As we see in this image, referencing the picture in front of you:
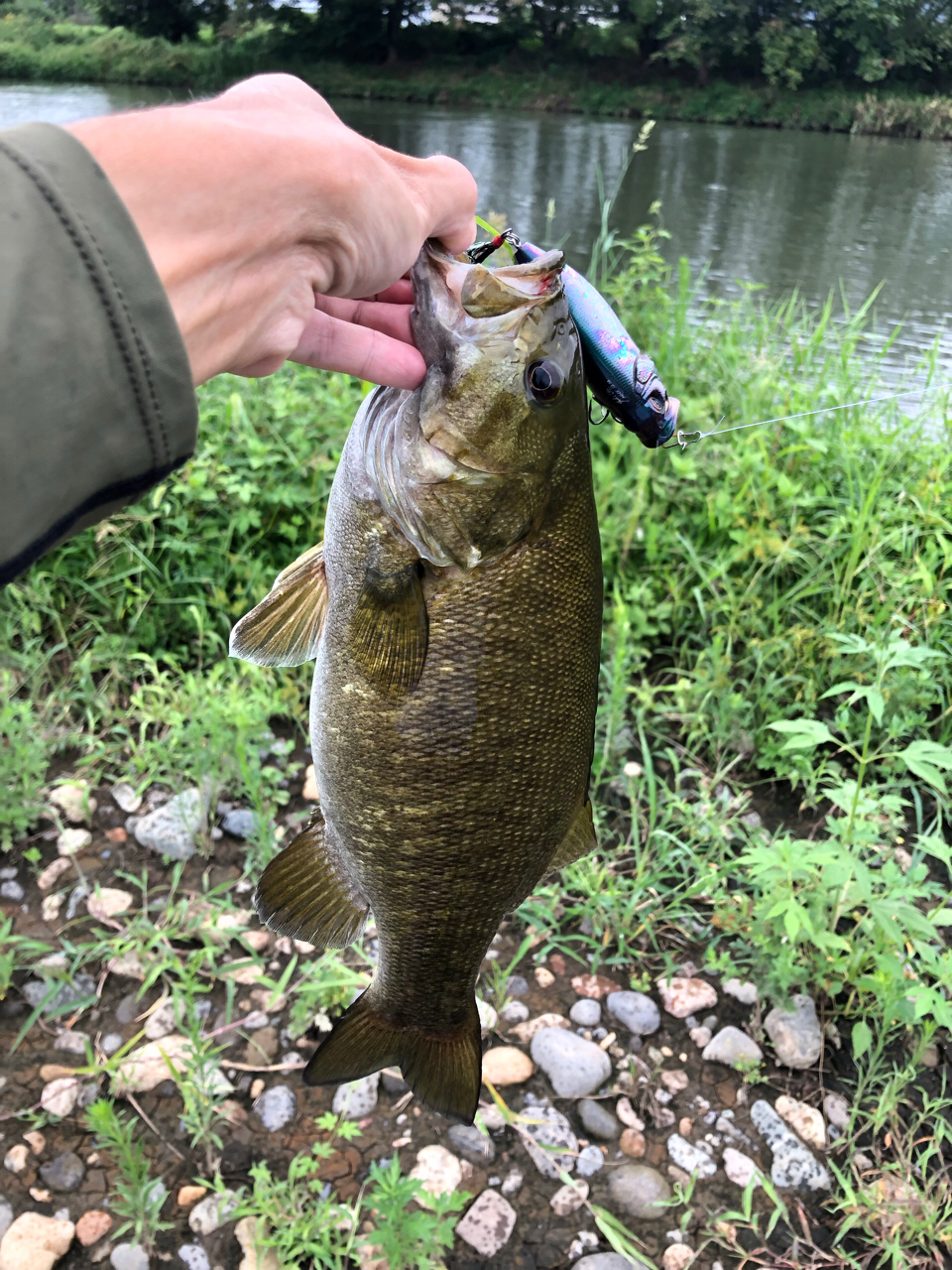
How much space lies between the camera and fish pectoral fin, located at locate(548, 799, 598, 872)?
1684mm

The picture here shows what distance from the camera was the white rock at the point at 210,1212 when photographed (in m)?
2.02

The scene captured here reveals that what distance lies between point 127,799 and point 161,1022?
901 mm

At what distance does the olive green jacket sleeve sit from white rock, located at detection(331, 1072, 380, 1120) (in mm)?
1872

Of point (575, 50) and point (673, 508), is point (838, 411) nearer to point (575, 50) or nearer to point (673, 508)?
point (673, 508)

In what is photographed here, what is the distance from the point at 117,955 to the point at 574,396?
2.14m

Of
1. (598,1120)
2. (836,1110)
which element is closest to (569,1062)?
(598,1120)

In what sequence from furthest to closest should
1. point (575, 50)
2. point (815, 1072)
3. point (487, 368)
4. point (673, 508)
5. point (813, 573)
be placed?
point (575, 50)
point (673, 508)
point (813, 573)
point (815, 1072)
point (487, 368)

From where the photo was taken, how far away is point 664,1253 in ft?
6.75

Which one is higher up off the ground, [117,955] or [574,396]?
[574,396]

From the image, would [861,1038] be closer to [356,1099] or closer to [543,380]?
[356,1099]

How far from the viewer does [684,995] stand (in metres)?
2.60

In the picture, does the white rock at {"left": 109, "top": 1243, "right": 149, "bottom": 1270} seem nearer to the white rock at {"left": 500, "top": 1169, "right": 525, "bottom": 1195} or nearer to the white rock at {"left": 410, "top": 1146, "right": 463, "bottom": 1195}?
the white rock at {"left": 410, "top": 1146, "right": 463, "bottom": 1195}

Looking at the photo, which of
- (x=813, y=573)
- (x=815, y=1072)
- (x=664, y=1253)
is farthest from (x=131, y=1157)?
(x=813, y=573)

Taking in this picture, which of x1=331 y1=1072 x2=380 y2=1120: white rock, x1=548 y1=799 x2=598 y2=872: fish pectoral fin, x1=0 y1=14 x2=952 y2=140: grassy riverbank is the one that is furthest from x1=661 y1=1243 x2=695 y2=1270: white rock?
x1=0 y1=14 x2=952 y2=140: grassy riverbank
